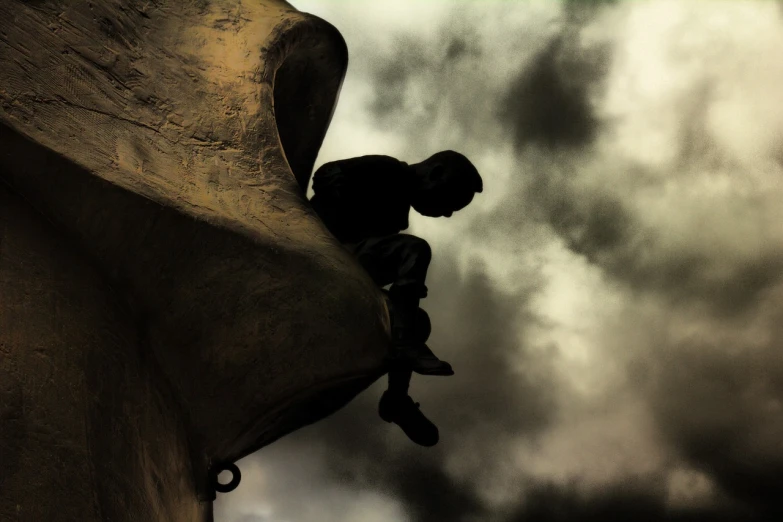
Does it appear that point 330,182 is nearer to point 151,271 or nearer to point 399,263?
point 399,263

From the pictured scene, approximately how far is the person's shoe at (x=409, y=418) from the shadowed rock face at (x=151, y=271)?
0.14 meters

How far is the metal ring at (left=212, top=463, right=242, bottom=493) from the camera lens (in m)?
→ 3.02

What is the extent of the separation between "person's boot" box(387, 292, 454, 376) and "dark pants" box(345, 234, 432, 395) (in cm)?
5

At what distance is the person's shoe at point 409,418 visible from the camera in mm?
3219

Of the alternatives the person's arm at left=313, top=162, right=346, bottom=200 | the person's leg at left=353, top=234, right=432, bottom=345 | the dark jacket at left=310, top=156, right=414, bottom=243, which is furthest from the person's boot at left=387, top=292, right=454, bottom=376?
the person's arm at left=313, top=162, right=346, bottom=200

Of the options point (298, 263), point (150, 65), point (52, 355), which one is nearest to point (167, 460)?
point (52, 355)

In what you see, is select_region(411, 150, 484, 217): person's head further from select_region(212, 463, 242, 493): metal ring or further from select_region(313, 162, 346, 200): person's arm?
select_region(212, 463, 242, 493): metal ring

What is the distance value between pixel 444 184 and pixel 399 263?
0.47 metres

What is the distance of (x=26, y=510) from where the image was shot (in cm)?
201

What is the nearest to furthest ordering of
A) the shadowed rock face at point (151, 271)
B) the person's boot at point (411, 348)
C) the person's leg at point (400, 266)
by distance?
the shadowed rock face at point (151, 271)
the person's boot at point (411, 348)
the person's leg at point (400, 266)

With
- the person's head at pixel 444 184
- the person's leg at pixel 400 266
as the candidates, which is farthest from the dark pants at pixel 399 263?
the person's head at pixel 444 184

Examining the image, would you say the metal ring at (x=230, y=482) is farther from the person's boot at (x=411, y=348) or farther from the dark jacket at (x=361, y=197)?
the dark jacket at (x=361, y=197)

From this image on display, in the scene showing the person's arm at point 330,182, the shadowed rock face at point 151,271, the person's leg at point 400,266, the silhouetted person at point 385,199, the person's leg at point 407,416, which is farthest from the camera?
the person's arm at point 330,182

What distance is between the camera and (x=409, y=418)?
10.6 feet
